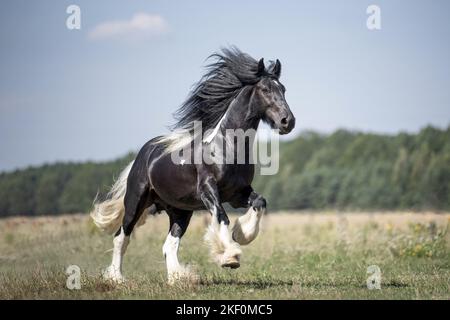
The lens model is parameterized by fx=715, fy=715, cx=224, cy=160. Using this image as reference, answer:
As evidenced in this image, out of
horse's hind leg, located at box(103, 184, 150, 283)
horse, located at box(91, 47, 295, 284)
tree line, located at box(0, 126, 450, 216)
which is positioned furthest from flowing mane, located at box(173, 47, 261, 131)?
tree line, located at box(0, 126, 450, 216)

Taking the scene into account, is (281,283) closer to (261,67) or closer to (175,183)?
(175,183)

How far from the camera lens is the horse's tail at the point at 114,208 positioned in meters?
11.4

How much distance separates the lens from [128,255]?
17.0 m

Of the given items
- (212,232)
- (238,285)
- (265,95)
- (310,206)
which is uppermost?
(265,95)

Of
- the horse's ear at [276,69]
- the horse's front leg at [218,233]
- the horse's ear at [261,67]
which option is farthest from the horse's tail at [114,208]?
the horse's ear at [276,69]

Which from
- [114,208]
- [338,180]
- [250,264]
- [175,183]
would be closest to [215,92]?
[175,183]

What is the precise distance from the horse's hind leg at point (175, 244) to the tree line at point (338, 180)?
2193 centimetres

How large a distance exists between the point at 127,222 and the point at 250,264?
415 cm

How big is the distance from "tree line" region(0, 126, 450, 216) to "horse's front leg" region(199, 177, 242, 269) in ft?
76.2

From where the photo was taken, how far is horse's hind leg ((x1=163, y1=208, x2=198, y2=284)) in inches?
405

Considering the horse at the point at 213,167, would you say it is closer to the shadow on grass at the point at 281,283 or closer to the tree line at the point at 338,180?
the shadow on grass at the point at 281,283
